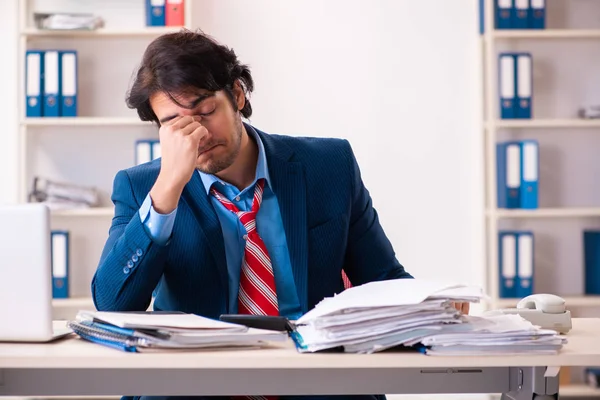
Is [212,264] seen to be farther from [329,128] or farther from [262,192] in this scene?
[329,128]

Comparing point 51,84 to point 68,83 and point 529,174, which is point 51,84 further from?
point 529,174

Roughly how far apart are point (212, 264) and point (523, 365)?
2.40 ft

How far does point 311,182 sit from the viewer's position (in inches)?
77.2

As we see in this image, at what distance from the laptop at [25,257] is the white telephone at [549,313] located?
85cm

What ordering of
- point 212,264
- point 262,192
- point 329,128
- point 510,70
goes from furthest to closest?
point 329,128
point 510,70
point 262,192
point 212,264

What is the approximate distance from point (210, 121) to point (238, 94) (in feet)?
0.63

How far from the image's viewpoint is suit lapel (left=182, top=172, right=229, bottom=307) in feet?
5.84

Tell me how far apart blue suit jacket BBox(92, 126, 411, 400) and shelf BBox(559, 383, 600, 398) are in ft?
7.32

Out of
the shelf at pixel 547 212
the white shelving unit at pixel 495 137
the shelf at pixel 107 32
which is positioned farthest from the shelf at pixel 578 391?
the shelf at pixel 107 32

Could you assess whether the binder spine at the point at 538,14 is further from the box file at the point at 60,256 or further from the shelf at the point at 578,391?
the box file at the point at 60,256

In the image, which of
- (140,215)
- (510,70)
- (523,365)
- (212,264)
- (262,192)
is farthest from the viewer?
(510,70)

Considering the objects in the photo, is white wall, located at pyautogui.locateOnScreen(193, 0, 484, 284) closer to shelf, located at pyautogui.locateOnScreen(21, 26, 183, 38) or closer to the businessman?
shelf, located at pyautogui.locateOnScreen(21, 26, 183, 38)

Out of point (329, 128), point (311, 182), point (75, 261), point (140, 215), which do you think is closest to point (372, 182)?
point (329, 128)

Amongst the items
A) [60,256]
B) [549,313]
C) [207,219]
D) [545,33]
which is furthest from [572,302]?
[207,219]
